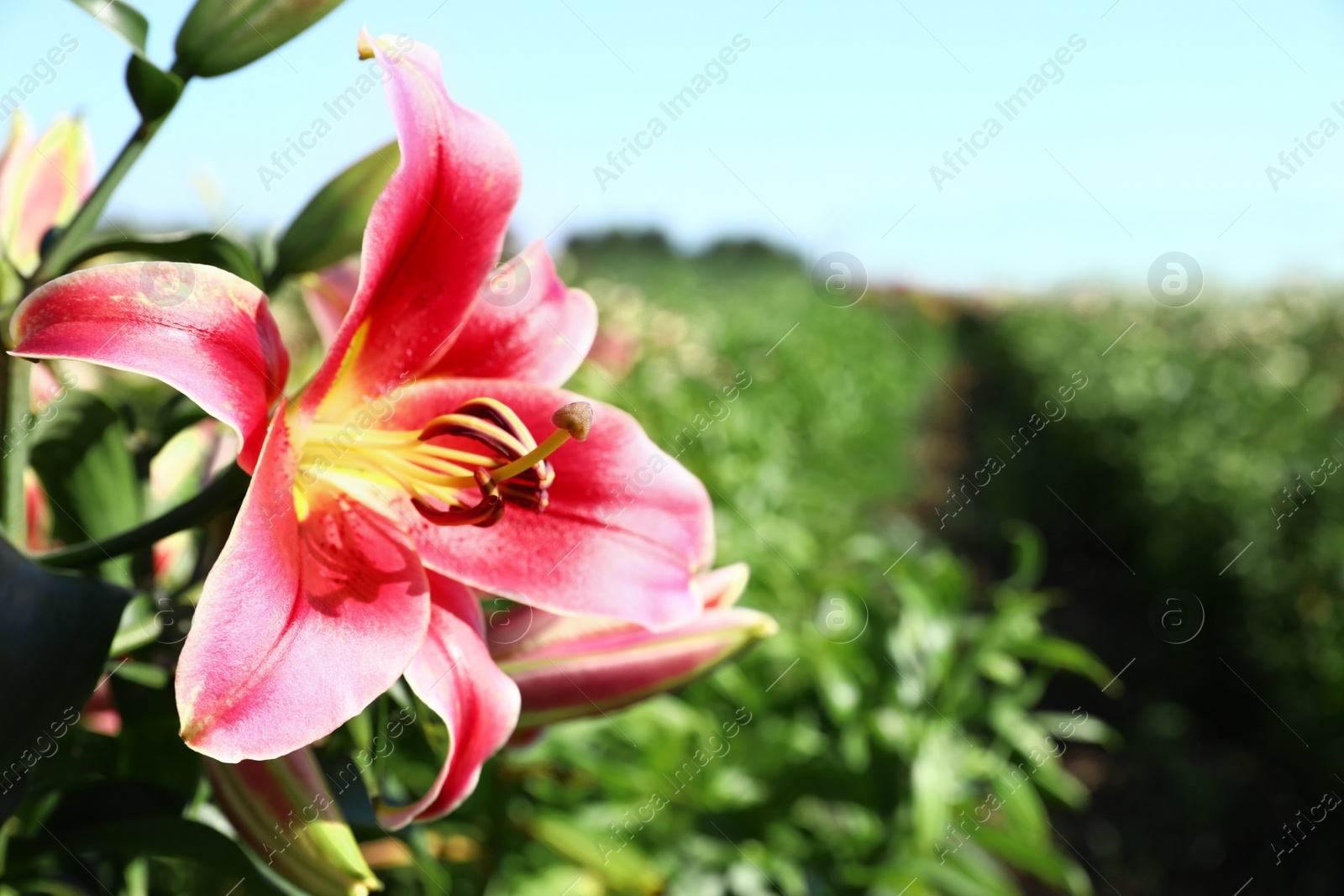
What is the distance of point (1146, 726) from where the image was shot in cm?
384

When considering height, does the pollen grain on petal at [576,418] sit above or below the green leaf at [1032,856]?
above

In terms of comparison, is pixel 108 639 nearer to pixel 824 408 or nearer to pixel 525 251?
pixel 525 251

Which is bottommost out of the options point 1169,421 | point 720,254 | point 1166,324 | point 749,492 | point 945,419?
point 720,254

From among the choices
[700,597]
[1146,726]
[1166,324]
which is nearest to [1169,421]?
[1146,726]

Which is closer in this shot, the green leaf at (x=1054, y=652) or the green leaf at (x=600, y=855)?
the green leaf at (x=600, y=855)

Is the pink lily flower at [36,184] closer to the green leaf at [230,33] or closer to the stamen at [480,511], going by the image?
the green leaf at [230,33]

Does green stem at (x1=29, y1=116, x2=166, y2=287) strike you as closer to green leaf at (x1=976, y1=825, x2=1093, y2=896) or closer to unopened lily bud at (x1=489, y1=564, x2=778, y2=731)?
unopened lily bud at (x1=489, y1=564, x2=778, y2=731)

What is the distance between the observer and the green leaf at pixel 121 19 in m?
0.45

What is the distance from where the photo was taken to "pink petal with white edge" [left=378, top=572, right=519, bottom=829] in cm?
40

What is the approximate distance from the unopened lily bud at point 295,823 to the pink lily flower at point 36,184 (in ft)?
0.99

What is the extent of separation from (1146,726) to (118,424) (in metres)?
4.12
